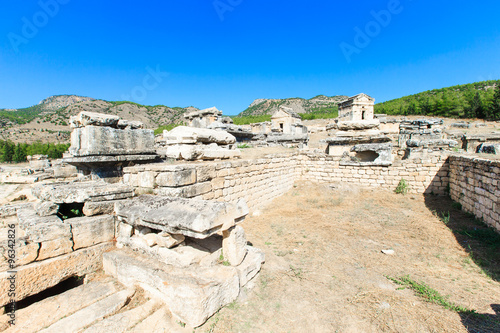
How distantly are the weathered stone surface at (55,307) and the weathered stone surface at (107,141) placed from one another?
2290mm

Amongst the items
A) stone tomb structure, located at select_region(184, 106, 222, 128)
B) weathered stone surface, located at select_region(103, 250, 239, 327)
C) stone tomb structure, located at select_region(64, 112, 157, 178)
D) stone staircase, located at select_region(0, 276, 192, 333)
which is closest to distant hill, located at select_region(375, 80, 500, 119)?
stone tomb structure, located at select_region(184, 106, 222, 128)

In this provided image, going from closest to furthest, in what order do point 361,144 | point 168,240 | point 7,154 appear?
1. point 168,240
2. point 361,144
3. point 7,154

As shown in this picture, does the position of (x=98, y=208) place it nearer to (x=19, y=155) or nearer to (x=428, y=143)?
(x=428, y=143)

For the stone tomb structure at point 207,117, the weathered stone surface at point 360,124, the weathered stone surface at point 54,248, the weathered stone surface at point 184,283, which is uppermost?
the stone tomb structure at point 207,117

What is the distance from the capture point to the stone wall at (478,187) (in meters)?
4.59

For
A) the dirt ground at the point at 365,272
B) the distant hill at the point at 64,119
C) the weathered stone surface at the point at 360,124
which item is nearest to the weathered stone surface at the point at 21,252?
the dirt ground at the point at 365,272

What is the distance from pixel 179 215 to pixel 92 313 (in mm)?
1168

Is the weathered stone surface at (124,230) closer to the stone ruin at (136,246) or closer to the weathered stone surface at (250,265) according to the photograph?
the stone ruin at (136,246)

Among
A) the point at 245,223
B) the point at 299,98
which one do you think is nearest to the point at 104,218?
the point at 245,223

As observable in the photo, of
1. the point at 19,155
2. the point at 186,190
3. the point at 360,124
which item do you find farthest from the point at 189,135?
the point at 19,155

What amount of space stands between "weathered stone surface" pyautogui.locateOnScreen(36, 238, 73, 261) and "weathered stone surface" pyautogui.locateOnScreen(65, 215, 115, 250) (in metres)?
0.08

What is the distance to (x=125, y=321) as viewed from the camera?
2.03 m

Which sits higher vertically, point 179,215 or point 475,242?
point 179,215

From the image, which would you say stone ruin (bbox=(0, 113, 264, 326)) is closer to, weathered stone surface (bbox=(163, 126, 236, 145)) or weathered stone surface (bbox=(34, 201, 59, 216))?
weathered stone surface (bbox=(34, 201, 59, 216))
